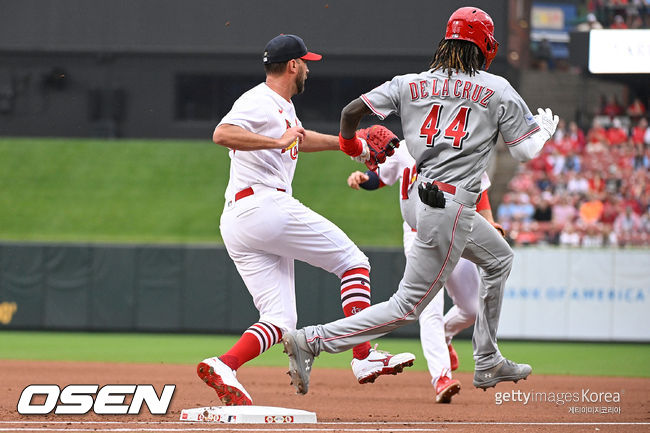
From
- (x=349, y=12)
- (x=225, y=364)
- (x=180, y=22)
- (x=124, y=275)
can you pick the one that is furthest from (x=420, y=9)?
(x=124, y=275)

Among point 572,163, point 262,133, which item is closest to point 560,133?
point 572,163

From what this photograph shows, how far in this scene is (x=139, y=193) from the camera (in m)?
22.6

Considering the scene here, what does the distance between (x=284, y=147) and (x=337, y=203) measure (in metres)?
16.3

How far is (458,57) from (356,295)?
59.3 inches

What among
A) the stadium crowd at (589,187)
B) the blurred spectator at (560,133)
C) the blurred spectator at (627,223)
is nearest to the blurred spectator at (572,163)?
the stadium crowd at (589,187)

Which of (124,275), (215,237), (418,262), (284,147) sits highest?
(284,147)

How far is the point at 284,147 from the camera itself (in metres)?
5.28

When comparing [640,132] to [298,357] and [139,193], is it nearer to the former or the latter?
[139,193]

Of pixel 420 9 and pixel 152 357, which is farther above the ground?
pixel 420 9

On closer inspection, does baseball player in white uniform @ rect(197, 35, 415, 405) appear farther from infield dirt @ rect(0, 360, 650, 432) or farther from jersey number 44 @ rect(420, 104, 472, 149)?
jersey number 44 @ rect(420, 104, 472, 149)

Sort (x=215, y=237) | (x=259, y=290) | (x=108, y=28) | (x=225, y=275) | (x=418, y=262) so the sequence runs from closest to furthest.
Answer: (x=418, y=262) → (x=259, y=290) → (x=225, y=275) → (x=108, y=28) → (x=215, y=237)

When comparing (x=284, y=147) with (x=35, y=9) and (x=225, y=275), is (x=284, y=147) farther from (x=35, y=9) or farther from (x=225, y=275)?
(x=35, y=9)

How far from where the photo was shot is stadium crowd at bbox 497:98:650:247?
14780mm

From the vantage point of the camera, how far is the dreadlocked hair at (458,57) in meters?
5.06
